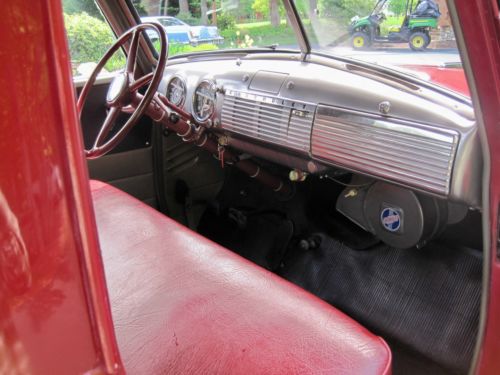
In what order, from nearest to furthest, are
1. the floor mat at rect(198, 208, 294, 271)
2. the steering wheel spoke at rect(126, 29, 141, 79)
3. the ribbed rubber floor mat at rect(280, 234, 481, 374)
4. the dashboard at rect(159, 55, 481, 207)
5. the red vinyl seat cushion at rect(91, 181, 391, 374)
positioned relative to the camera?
1. the red vinyl seat cushion at rect(91, 181, 391, 374)
2. the dashboard at rect(159, 55, 481, 207)
3. the ribbed rubber floor mat at rect(280, 234, 481, 374)
4. the steering wheel spoke at rect(126, 29, 141, 79)
5. the floor mat at rect(198, 208, 294, 271)

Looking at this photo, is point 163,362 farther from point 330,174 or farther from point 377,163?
point 330,174

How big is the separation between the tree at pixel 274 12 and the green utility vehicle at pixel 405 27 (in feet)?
1.11

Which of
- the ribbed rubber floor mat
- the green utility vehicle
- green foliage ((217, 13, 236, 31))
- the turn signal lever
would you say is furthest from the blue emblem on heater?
green foliage ((217, 13, 236, 31))

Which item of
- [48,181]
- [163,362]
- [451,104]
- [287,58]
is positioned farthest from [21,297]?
[287,58]

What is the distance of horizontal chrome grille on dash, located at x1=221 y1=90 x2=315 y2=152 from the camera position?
5.22 ft

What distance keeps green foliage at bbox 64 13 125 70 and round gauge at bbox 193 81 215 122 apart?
44cm

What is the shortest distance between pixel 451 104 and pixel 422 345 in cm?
81

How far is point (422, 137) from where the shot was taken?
122 centimetres

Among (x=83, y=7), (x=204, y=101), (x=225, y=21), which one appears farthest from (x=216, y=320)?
(x=83, y=7)

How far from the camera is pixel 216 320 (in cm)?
106

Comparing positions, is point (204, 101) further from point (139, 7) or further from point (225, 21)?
point (139, 7)

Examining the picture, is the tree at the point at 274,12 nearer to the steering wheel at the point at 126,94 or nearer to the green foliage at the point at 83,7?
the steering wheel at the point at 126,94

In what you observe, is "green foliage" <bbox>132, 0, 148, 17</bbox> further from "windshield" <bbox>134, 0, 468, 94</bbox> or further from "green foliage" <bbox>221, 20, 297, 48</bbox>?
"green foliage" <bbox>221, 20, 297, 48</bbox>

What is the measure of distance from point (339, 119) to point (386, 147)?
20 cm
